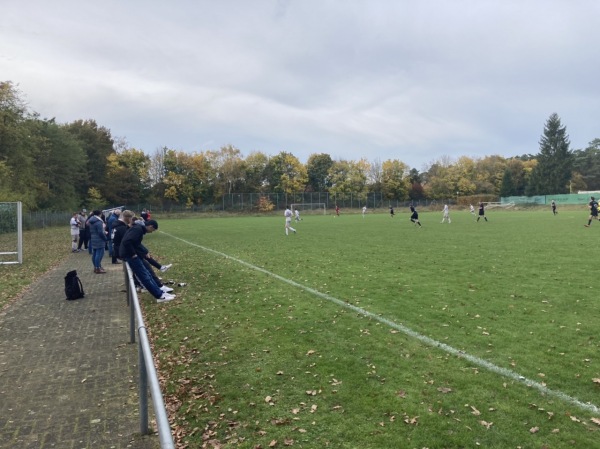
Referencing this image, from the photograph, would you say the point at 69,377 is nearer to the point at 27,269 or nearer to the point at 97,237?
the point at 97,237

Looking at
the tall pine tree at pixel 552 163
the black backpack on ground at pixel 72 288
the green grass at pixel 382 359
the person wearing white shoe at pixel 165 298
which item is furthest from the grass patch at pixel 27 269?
the tall pine tree at pixel 552 163

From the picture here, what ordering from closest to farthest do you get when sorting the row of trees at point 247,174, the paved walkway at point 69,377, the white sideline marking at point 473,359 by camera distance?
1. the paved walkway at point 69,377
2. the white sideline marking at point 473,359
3. the row of trees at point 247,174

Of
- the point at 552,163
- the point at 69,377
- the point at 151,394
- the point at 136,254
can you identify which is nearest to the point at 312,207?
the point at 552,163

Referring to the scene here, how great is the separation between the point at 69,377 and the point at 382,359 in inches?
159

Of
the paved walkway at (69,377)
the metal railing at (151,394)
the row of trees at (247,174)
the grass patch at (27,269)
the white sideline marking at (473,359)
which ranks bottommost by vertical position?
the paved walkway at (69,377)

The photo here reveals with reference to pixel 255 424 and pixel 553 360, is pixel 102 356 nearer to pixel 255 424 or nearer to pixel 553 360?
pixel 255 424

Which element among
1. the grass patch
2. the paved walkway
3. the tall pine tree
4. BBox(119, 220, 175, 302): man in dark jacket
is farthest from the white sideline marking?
the tall pine tree

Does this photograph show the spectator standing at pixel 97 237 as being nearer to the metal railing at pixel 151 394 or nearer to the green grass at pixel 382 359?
the green grass at pixel 382 359

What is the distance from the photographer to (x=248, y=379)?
209 inches

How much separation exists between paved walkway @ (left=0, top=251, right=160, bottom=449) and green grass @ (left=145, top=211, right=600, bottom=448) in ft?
1.80

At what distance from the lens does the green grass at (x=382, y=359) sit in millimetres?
4055

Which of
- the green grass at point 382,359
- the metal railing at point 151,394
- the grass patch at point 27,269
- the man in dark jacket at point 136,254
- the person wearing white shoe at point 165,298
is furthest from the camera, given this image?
the grass patch at point 27,269

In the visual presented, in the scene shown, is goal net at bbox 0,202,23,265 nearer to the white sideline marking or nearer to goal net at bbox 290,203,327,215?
the white sideline marking

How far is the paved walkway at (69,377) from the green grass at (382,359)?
549mm
